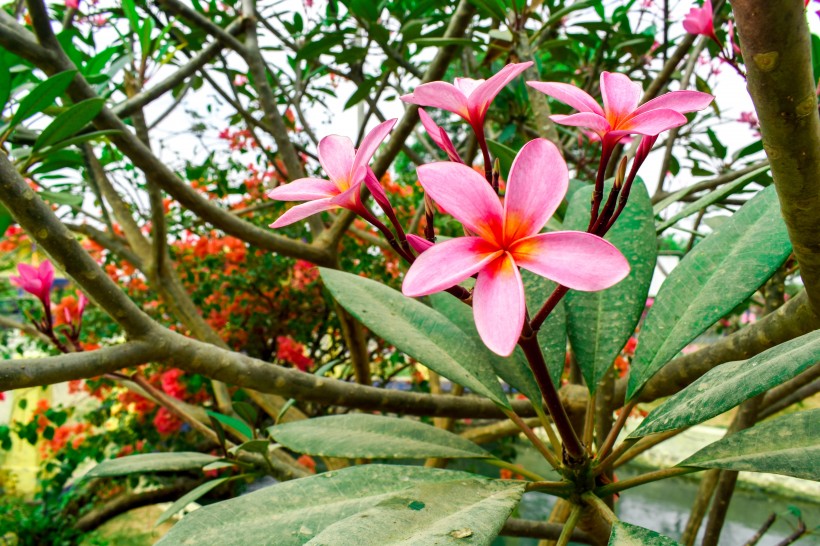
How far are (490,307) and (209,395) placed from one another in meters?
2.20

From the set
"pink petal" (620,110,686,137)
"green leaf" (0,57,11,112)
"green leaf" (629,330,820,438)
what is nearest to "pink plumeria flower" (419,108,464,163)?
"pink petal" (620,110,686,137)

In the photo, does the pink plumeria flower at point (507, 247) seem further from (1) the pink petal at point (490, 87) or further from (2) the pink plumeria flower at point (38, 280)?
(2) the pink plumeria flower at point (38, 280)

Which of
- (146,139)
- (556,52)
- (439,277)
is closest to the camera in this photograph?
(439,277)

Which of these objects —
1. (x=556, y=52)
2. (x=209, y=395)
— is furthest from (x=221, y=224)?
(x=209, y=395)

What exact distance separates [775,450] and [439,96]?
30cm

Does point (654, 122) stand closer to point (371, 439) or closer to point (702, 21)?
point (371, 439)

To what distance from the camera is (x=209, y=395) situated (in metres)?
2.21

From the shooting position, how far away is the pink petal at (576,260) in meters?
0.22

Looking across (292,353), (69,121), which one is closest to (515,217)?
(69,121)

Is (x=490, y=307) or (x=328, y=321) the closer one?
(x=490, y=307)

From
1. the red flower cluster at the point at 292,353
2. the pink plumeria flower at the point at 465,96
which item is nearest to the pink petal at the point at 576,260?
the pink plumeria flower at the point at 465,96

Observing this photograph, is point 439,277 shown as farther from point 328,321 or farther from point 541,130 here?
point 328,321

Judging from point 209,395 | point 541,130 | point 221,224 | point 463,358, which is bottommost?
point 209,395

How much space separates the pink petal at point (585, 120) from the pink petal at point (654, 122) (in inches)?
0.5
